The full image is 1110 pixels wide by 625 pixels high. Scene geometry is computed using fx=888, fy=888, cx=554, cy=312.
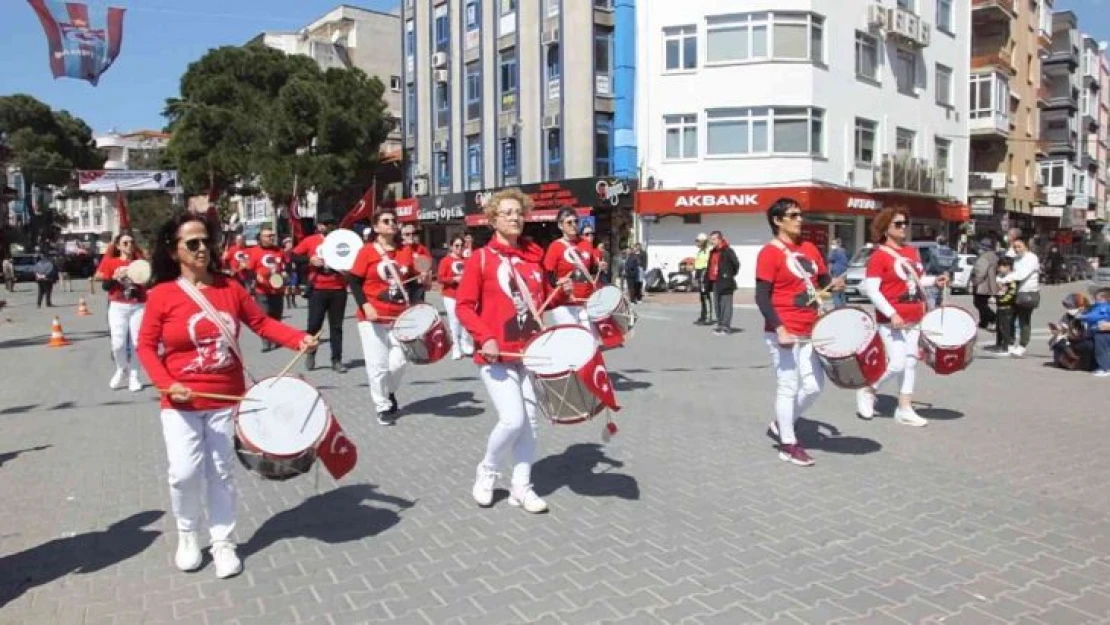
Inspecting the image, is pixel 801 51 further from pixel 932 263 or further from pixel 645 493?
pixel 645 493

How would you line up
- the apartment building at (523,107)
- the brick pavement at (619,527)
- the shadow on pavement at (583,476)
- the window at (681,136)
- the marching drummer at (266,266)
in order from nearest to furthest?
the brick pavement at (619,527)
the shadow on pavement at (583,476)
the marching drummer at (266,266)
the window at (681,136)
the apartment building at (523,107)

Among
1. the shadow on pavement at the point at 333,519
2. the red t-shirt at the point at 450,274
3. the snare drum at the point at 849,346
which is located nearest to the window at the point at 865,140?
the red t-shirt at the point at 450,274

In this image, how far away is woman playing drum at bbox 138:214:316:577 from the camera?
Answer: 423cm

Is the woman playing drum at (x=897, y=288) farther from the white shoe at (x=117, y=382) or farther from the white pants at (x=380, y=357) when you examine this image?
the white shoe at (x=117, y=382)

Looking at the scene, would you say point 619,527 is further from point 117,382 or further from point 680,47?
point 680,47

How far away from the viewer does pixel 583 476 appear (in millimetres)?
6164

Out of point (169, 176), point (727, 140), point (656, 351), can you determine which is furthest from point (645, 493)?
point (169, 176)

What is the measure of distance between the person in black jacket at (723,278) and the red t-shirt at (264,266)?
25.7 feet

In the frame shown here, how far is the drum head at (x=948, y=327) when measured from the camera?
7.27 metres

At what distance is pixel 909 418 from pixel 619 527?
386 centimetres

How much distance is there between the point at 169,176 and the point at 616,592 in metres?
44.1

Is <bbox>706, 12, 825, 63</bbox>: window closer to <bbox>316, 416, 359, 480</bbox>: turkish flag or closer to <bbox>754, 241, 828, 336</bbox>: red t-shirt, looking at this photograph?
<bbox>754, 241, 828, 336</bbox>: red t-shirt

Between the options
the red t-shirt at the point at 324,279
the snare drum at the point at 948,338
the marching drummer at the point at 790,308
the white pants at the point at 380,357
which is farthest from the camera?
the red t-shirt at the point at 324,279

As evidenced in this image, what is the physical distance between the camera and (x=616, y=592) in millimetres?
4145
